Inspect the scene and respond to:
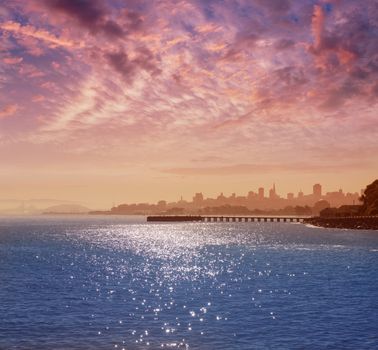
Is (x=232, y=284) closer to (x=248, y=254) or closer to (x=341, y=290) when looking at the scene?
(x=341, y=290)

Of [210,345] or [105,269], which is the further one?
[105,269]

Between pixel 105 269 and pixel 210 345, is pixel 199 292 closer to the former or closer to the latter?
pixel 210 345

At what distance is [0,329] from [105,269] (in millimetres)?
43615

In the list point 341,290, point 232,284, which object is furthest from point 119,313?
point 341,290

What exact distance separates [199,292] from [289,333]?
20373 millimetres

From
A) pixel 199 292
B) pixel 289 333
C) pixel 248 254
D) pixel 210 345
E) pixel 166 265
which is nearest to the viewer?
pixel 210 345

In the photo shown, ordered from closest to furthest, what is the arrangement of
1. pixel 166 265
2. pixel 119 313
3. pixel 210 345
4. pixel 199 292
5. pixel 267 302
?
pixel 210 345 → pixel 119 313 → pixel 267 302 → pixel 199 292 → pixel 166 265

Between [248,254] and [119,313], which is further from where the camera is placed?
[248,254]

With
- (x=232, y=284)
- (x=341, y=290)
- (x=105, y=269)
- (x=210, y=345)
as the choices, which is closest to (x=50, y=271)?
(x=105, y=269)

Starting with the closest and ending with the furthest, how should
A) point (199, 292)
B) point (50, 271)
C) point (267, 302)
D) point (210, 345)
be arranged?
point (210, 345) → point (267, 302) → point (199, 292) → point (50, 271)

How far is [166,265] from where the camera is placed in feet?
297

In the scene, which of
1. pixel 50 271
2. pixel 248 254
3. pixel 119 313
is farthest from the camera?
pixel 248 254

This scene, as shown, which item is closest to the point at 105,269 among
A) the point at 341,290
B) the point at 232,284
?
the point at 232,284

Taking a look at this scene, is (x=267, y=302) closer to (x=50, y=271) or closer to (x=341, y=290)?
(x=341, y=290)
